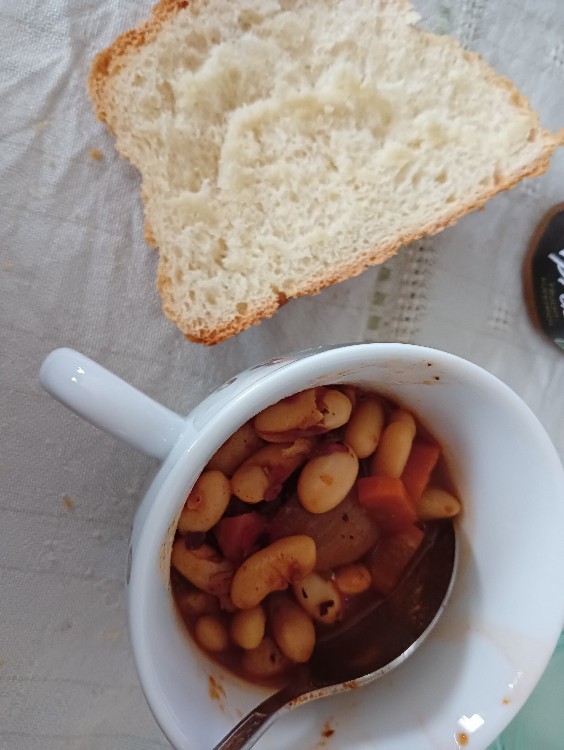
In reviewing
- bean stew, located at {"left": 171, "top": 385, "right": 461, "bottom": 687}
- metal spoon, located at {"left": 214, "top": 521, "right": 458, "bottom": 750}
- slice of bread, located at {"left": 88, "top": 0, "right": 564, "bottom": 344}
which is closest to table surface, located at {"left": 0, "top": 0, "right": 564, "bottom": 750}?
slice of bread, located at {"left": 88, "top": 0, "right": 564, "bottom": 344}

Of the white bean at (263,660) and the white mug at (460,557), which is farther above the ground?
the white mug at (460,557)

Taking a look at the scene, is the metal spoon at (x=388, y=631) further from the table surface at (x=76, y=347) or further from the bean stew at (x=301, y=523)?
the table surface at (x=76, y=347)

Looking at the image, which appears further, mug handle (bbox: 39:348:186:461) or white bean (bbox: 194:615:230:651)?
white bean (bbox: 194:615:230:651)

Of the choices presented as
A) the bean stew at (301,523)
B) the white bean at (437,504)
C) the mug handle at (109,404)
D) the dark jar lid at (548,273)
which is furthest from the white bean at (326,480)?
the dark jar lid at (548,273)

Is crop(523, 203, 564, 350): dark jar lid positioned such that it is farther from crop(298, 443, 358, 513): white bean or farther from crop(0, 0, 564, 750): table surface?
crop(298, 443, 358, 513): white bean

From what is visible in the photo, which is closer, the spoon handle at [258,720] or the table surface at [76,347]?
the spoon handle at [258,720]

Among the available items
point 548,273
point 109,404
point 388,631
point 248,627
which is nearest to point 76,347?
point 109,404

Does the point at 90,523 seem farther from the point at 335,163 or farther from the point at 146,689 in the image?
the point at 335,163
